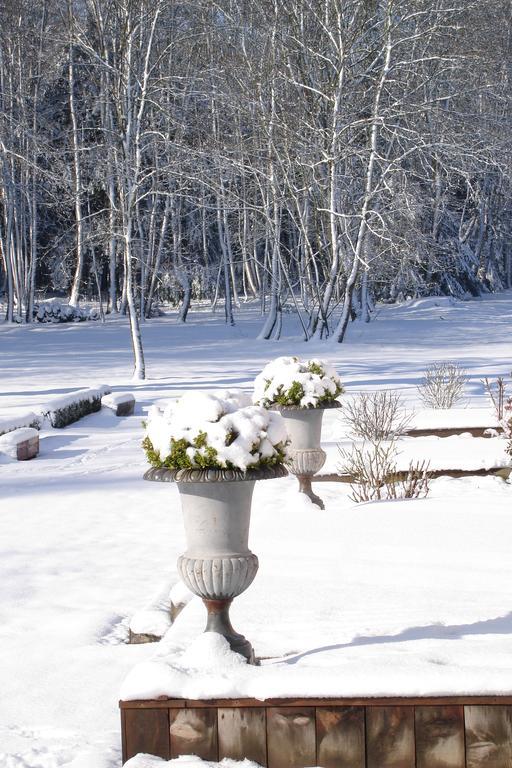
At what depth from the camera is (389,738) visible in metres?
3.92

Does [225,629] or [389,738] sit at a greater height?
[225,629]

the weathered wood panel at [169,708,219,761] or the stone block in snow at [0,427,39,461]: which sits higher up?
the weathered wood panel at [169,708,219,761]

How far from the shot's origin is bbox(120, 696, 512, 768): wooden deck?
3865 mm

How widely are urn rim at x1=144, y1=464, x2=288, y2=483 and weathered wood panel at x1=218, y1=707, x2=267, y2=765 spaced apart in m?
0.92

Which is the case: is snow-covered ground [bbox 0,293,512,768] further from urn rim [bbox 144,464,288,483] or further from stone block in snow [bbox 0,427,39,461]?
urn rim [bbox 144,464,288,483]

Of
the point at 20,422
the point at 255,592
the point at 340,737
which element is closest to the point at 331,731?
the point at 340,737

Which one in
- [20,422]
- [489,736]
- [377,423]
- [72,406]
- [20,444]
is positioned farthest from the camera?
[72,406]

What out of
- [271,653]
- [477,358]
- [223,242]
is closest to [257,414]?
[271,653]

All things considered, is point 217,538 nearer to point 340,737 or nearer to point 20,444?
point 340,737

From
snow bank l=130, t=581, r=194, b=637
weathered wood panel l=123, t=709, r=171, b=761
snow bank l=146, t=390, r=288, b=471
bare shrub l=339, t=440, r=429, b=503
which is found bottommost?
bare shrub l=339, t=440, r=429, b=503

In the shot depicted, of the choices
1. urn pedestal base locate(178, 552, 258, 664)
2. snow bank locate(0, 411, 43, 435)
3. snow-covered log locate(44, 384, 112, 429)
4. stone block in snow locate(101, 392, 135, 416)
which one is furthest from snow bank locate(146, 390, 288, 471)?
stone block in snow locate(101, 392, 135, 416)

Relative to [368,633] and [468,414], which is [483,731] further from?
[468,414]

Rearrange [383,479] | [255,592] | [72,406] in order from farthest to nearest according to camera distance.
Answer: [72,406]
[383,479]
[255,592]

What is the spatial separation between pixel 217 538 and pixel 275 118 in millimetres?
22061
